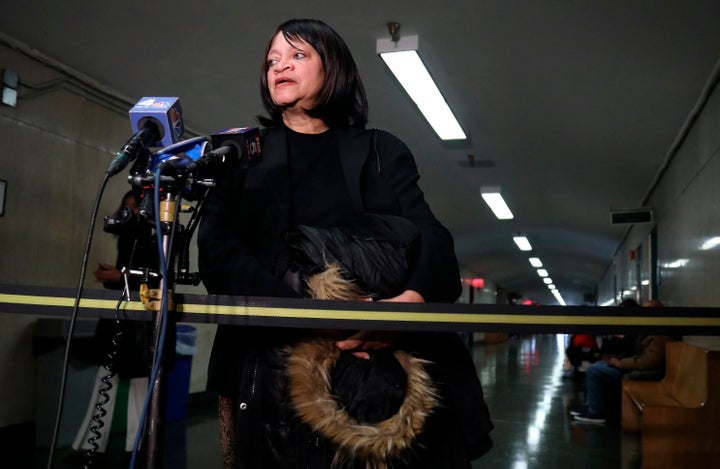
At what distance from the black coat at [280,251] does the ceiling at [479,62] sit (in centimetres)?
308

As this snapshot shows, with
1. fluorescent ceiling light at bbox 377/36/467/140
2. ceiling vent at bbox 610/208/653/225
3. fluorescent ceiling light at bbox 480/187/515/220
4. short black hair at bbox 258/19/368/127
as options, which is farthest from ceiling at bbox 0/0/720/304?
short black hair at bbox 258/19/368/127

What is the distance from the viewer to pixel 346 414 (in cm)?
114

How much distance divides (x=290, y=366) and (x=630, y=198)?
9894 mm

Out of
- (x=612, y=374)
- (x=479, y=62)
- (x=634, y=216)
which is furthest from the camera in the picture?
(x=634, y=216)

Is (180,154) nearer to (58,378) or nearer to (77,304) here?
(77,304)

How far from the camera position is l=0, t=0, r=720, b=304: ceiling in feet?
14.0

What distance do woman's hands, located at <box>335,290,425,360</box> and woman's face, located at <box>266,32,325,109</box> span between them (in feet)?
1.72

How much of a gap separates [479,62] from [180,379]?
12.6 feet

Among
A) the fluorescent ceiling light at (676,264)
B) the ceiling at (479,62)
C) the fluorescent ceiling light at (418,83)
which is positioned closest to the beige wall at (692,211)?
the fluorescent ceiling light at (676,264)

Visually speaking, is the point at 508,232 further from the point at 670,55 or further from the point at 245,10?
the point at 245,10

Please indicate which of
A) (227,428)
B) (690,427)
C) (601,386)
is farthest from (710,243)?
(227,428)

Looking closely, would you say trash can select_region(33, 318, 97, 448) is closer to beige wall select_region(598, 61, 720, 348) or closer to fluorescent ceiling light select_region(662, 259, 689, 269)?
beige wall select_region(598, 61, 720, 348)

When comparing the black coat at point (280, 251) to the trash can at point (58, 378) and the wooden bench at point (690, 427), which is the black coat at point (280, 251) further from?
the wooden bench at point (690, 427)

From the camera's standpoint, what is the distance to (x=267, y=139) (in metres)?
1.44
